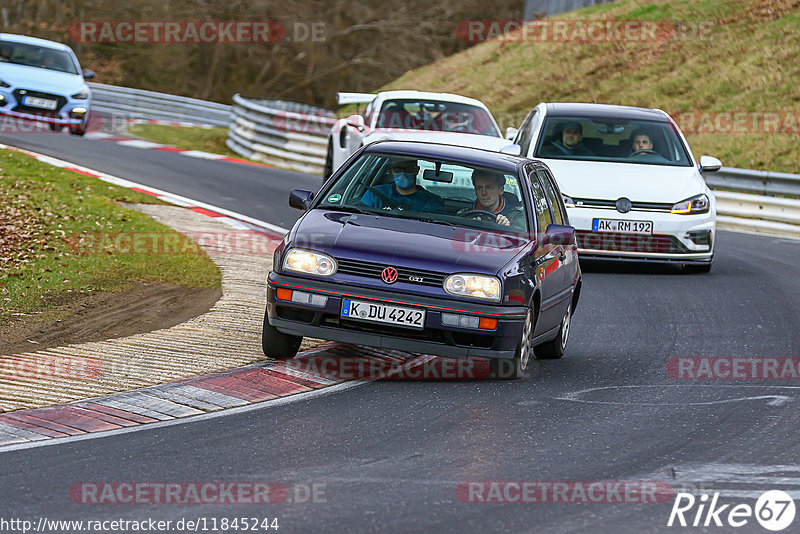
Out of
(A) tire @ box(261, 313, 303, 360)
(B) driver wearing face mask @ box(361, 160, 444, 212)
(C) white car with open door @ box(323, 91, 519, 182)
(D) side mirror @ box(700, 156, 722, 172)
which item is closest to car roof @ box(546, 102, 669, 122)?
(D) side mirror @ box(700, 156, 722, 172)

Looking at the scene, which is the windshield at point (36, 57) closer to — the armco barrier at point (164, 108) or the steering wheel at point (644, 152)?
the armco barrier at point (164, 108)

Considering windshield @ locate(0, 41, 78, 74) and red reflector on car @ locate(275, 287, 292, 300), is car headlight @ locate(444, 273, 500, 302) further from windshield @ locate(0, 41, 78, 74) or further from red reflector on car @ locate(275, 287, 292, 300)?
windshield @ locate(0, 41, 78, 74)

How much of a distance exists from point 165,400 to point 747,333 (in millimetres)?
5347

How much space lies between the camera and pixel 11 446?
20.5 ft

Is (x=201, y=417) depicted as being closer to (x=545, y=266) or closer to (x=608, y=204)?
(x=545, y=266)

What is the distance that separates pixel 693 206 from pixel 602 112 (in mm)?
1768

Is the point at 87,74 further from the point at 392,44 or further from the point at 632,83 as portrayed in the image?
the point at 392,44

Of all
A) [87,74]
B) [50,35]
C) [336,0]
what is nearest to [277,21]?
[336,0]

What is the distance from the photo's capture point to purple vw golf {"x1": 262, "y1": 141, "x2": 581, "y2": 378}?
26.2 ft

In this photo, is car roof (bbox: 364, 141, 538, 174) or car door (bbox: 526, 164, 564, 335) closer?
car door (bbox: 526, 164, 564, 335)

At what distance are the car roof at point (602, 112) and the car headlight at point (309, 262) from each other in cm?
749

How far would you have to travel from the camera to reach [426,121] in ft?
55.1

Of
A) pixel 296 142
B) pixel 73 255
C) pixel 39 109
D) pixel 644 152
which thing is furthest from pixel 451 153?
pixel 296 142

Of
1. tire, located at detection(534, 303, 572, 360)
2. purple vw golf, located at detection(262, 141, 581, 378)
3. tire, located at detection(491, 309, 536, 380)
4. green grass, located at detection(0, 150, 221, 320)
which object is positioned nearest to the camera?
purple vw golf, located at detection(262, 141, 581, 378)
